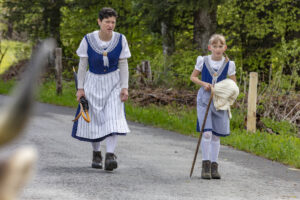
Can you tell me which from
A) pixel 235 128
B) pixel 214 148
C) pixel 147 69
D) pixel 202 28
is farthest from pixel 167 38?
pixel 214 148

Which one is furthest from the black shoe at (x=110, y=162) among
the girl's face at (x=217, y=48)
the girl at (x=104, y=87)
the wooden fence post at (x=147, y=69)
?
the wooden fence post at (x=147, y=69)

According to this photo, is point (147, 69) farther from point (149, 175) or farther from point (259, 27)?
point (149, 175)

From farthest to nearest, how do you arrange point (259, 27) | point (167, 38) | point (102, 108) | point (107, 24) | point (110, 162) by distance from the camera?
point (259, 27), point (167, 38), point (102, 108), point (110, 162), point (107, 24)

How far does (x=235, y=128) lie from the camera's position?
Result: 11.4 m

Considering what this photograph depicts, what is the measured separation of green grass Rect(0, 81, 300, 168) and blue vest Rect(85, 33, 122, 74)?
3084 millimetres

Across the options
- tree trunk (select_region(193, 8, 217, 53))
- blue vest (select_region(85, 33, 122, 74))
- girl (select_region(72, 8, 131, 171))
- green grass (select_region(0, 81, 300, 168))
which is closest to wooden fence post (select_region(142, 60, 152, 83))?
green grass (select_region(0, 81, 300, 168))

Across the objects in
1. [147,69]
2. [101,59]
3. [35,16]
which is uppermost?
[35,16]

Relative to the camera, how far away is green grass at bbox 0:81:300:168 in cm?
893

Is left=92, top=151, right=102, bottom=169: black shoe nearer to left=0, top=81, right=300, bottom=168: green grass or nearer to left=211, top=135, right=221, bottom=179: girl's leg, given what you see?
left=211, top=135, right=221, bottom=179: girl's leg

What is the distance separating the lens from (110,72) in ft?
22.6

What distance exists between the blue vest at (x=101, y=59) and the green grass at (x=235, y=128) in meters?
3.08

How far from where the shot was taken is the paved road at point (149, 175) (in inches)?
226

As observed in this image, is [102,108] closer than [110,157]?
No

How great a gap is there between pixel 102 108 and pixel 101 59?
601 mm
